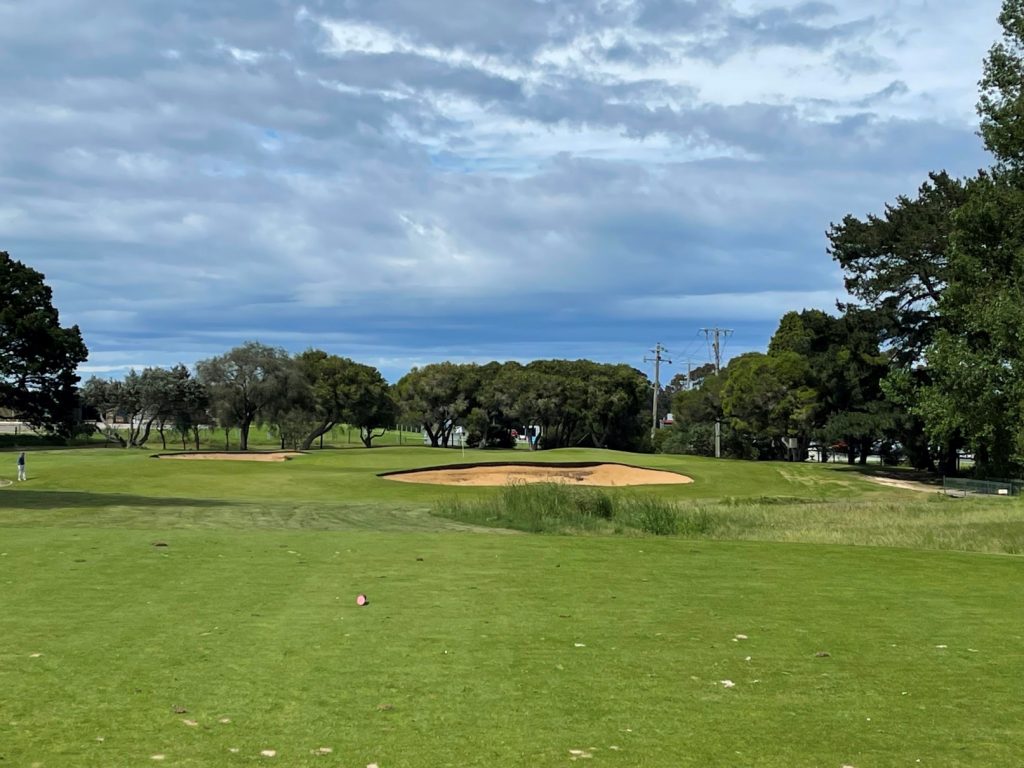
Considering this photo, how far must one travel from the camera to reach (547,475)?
4969 cm

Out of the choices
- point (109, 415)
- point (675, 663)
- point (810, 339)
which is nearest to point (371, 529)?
point (675, 663)

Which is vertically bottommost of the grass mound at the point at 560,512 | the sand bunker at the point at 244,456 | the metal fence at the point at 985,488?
the metal fence at the point at 985,488

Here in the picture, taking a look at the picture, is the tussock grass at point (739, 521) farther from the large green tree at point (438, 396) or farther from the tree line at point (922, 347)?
the large green tree at point (438, 396)

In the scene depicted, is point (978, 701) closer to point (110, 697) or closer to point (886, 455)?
point (110, 697)

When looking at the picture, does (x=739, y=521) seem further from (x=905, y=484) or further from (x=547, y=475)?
(x=905, y=484)

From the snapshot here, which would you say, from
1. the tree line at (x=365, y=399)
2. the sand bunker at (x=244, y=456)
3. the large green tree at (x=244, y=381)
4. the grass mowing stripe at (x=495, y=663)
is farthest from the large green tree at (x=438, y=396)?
the grass mowing stripe at (x=495, y=663)

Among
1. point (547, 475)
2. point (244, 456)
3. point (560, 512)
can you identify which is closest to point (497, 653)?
point (560, 512)

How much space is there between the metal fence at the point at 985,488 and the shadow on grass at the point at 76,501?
34.4 meters

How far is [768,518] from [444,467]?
994 inches

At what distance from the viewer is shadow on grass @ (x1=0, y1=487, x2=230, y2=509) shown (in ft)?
79.1

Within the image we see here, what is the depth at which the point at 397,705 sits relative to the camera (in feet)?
20.2

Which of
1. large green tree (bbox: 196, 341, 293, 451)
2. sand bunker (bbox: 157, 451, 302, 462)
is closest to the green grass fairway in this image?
sand bunker (bbox: 157, 451, 302, 462)

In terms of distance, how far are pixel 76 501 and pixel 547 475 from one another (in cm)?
2809

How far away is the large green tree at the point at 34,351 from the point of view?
67250 mm
